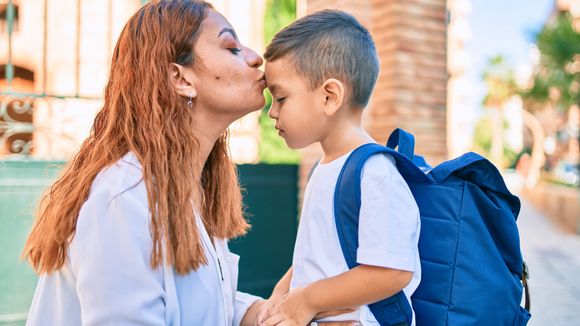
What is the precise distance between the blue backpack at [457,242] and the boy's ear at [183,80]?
507 mm

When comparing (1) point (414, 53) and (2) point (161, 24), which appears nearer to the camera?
(2) point (161, 24)

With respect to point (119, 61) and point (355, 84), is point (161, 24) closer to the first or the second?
point (119, 61)

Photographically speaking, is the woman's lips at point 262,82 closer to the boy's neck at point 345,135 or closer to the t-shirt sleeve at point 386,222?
the boy's neck at point 345,135

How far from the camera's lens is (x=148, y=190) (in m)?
1.29

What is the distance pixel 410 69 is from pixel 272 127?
4.58ft

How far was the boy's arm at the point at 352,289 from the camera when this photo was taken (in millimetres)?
1351

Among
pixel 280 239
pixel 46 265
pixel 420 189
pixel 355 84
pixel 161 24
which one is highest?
pixel 161 24

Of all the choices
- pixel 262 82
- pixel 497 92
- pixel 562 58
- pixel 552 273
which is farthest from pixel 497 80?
pixel 262 82

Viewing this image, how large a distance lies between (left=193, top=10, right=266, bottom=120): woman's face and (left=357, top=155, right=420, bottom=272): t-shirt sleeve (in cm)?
48

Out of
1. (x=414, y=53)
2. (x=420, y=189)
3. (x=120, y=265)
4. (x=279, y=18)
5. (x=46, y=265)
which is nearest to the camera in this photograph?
(x=120, y=265)

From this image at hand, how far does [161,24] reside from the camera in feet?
4.82

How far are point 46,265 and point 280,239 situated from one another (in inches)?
134

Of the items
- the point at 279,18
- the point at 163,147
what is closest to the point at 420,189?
the point at 163,147

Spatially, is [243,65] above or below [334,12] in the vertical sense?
below
